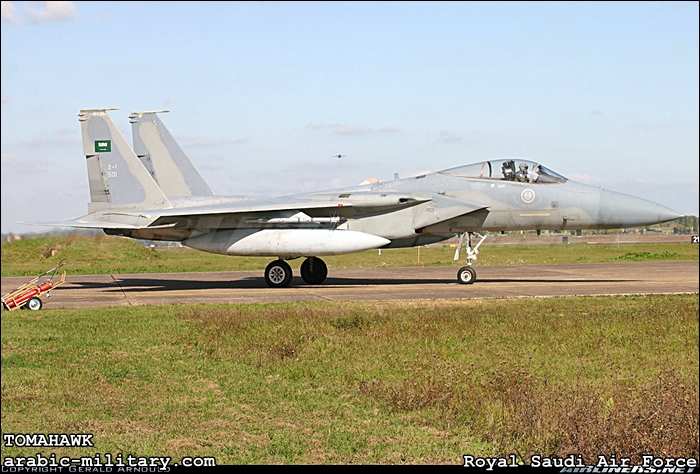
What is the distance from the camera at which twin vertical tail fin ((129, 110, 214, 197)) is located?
24125 millimetres

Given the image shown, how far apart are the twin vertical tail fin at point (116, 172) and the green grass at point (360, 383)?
27.7 ft

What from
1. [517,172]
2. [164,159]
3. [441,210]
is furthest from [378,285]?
[164,159]

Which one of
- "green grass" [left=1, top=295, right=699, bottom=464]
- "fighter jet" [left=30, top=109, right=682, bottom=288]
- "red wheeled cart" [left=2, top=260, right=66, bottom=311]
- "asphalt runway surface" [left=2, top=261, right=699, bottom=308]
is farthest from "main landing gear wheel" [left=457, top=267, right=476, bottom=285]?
"red wheeled cart" [left=2, top=260, right=66, bottom=311]

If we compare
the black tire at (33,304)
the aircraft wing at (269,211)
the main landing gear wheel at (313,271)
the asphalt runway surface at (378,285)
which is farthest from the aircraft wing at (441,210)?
the black tire at (33,304)

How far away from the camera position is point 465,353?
10.3m

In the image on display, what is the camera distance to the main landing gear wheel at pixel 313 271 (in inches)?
891

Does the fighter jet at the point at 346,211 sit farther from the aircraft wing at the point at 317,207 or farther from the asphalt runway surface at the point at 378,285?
the asphalt runway surface at the point at 378,285

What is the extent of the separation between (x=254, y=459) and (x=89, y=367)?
13.5 feet

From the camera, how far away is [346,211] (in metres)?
21.0

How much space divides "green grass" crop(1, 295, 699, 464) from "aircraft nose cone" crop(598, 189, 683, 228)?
5608 millimetres

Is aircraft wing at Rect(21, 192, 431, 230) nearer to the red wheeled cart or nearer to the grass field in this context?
the red wheeled cart

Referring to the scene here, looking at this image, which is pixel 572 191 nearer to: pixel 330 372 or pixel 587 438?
pixel 330 372

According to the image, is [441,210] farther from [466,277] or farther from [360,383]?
[360,383]

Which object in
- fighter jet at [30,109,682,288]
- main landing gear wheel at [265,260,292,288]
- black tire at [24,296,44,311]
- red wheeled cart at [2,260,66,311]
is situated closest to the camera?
red wheeled cart at [2,260,66,311]
